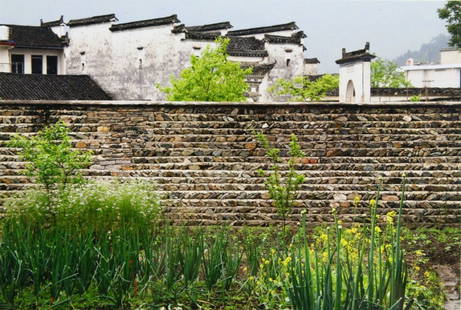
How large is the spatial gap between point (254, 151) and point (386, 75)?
38.3 m

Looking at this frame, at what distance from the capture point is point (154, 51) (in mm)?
→ 31328

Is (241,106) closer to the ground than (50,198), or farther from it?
farther from it

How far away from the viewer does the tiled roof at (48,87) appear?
29.3 meters

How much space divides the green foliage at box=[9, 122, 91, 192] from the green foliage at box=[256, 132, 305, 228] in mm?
2711

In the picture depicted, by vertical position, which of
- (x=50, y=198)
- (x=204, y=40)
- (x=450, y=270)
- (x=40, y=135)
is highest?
(x=204, y=40)

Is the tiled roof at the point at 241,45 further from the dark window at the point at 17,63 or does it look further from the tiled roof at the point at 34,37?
the dark window at the point at 17,63

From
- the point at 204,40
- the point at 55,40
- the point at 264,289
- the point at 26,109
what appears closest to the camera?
the point at 264,289

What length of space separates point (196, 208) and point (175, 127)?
152 cm

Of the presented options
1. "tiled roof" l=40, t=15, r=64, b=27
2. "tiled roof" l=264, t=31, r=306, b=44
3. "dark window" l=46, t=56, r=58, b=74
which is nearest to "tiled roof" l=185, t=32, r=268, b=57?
"tiled roof" l=264, t=31, r=306, b=44

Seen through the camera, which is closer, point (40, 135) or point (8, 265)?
point (8, 265)

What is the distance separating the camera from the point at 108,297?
6.26 meters

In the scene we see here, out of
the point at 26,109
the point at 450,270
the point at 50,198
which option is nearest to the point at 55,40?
the point at 26,109

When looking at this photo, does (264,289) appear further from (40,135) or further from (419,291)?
(40,135)

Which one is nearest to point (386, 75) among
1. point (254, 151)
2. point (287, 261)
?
point (254, 151)
